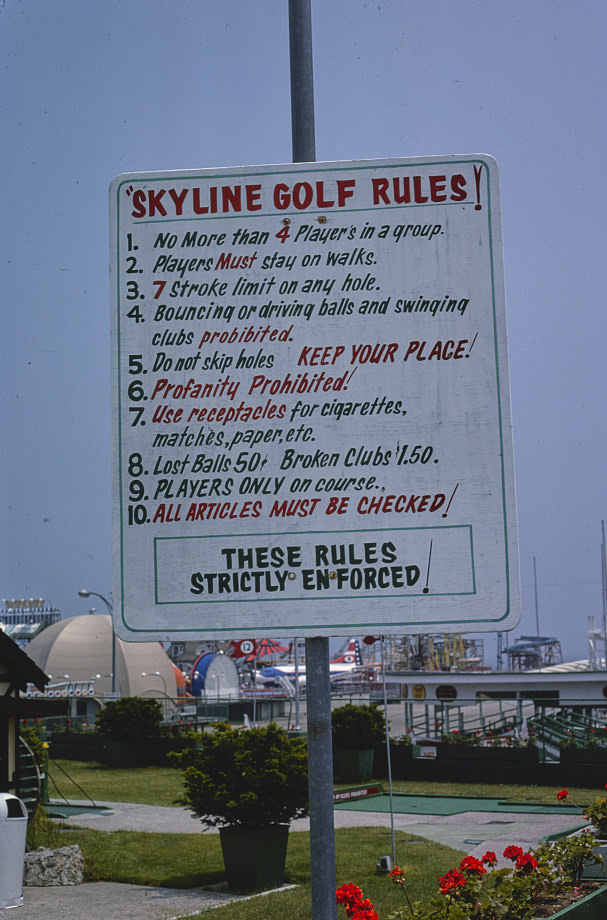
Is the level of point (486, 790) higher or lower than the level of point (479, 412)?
lower

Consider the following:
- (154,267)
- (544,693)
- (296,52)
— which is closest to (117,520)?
(154,267)

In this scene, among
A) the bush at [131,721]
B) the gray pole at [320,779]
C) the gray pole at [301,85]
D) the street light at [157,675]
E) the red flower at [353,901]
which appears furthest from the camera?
the street light at [157,675]

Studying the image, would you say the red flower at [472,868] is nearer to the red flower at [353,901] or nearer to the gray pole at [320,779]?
the red flower at [353,901]

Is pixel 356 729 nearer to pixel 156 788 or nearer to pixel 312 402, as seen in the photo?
pixel 156 788

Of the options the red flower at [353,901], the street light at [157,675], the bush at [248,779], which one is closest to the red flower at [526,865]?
the red flower at [353,901]

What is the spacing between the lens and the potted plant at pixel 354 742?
26438 mm

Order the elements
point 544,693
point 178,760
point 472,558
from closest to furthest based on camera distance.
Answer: point 472,558, point 178,760, point 544,693

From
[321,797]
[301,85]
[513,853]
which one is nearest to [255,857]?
[513,853]

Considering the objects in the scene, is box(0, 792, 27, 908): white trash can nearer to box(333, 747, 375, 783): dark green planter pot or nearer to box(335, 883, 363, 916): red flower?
box(335, 883, 363, 916): red flower

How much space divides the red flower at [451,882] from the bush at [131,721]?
93.0 ft

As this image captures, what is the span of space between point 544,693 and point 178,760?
21.1 metres

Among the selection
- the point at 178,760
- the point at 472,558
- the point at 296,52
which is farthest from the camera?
the point at 178,760

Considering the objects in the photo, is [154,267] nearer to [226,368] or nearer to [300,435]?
[226,368]

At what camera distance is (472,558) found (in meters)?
2.79
